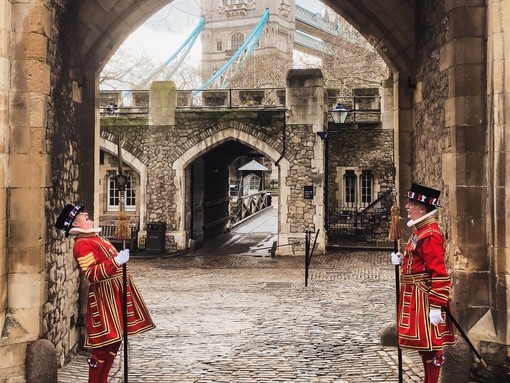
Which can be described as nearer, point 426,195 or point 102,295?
point 426,195

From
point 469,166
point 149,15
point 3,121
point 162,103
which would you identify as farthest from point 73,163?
point 162,103

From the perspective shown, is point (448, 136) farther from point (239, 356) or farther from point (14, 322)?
point (14, 322)

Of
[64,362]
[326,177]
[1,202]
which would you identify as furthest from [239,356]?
[326,177]

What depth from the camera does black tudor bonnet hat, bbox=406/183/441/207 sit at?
434 centimetres

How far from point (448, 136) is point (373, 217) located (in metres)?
12.7

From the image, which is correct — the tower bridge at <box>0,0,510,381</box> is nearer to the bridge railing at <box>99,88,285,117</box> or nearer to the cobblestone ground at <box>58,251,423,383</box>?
the cobblestone ground at <box>58,251,423,383</box>

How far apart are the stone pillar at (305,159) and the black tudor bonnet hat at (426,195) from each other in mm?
11407

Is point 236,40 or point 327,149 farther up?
point 236,40

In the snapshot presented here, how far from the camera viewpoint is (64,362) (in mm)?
5727

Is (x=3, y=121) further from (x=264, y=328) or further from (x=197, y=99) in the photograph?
(x=197, y=99)

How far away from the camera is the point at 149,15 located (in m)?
7.18

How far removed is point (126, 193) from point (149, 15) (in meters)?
10.9

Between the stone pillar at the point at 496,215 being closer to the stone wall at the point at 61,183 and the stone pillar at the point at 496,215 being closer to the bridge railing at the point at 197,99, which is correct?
the stone wall at the point at 61,183

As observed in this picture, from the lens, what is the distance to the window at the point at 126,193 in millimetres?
17359
